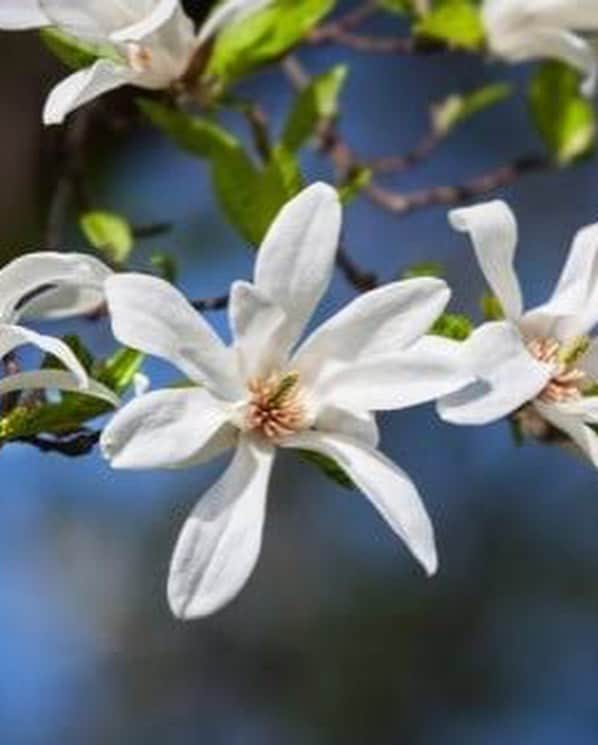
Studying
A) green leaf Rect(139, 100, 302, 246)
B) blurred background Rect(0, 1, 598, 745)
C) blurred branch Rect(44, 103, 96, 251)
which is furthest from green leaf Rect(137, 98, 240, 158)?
blurred background Rect(0, 1, 598, 745)

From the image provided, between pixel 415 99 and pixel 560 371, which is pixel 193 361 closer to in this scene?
pixel 560 371

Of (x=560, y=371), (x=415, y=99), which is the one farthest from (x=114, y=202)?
(x=560, y=371)

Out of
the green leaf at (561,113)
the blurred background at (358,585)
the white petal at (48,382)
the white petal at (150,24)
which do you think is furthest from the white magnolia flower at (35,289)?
the blurred background at (358,585)

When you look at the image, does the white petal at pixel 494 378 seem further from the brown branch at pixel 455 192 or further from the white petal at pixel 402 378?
the brown branch at pixel 455 192

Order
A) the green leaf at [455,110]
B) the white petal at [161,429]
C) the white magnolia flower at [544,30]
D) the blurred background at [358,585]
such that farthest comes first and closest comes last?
the blurred background at [358,585], the green leaf at [455,110], the white magnolia flower at [544,30], the white petal at [161,429]

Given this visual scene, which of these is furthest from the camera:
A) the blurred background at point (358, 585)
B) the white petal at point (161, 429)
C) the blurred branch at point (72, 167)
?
the blurred background at point (358, 585)

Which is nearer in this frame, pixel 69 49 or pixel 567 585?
pixel 69 49

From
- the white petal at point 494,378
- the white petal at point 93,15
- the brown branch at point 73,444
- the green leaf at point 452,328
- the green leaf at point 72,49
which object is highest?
the white petal at point 93,15

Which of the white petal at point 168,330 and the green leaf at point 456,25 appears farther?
the green leaf at point 456,25

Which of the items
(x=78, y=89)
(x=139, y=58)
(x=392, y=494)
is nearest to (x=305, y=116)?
(x=139, y=58)
